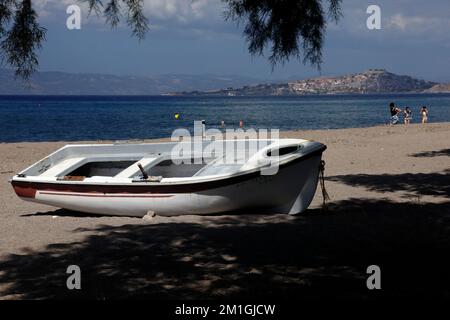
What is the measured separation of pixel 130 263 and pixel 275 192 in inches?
139

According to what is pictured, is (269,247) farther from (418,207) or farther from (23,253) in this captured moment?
(418,207)

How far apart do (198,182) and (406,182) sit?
619cm

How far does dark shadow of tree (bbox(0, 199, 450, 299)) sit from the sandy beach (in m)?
0.01

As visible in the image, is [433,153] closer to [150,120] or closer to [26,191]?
[26,191]

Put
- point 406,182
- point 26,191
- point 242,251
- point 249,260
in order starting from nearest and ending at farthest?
point 249,260
point 242,251
point 26,191
point 406,182

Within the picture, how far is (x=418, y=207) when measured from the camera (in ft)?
35.3

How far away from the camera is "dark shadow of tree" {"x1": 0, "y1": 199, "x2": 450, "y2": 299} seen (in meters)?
6.11

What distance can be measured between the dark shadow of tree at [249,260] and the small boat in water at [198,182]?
0.43m

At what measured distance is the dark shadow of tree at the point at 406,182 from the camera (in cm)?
1266

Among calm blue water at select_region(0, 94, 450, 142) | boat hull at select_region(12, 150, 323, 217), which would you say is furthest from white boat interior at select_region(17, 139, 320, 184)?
calm blue water at select_region(0, 94, 450, 142)

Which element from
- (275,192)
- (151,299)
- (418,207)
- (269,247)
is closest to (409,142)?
(418,207)

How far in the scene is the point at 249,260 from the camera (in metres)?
7.25
